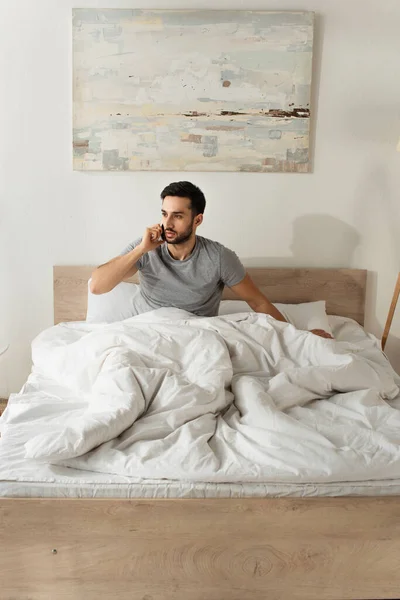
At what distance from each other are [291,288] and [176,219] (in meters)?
0.80

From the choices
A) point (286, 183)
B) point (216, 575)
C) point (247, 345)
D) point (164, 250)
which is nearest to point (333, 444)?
point (216, 575)

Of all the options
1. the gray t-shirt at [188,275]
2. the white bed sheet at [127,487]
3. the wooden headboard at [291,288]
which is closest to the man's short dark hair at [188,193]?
the gray t-shirt at [188,275]

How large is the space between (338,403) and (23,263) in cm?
176

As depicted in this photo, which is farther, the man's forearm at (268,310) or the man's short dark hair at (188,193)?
the man's forearm at (268,310)

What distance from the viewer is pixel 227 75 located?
324 cm

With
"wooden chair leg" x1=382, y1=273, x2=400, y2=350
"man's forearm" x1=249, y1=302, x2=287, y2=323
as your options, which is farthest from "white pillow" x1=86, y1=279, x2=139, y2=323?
"wooden chair leg" x1=382, y1=273, x2=400, y2=350

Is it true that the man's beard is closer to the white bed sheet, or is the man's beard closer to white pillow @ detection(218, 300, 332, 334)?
white pillow @ detection(218, 300, 332, 334)

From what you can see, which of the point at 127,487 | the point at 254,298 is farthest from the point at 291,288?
the point at 127,487

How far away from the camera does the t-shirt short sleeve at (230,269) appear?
114 inches

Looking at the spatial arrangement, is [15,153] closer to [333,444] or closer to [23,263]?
[23,263]

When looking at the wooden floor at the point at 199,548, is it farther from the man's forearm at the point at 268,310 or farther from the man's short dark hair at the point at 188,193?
the man's short dark hair at the point at 188,193

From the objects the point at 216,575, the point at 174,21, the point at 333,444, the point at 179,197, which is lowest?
the point at 216,575

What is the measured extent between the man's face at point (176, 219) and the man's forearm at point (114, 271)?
0.15m

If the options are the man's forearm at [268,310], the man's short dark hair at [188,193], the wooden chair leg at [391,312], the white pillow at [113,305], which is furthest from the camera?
the wooden chair leg at [391,312]
